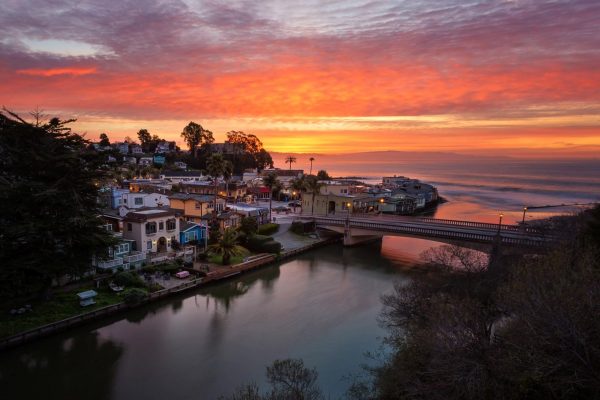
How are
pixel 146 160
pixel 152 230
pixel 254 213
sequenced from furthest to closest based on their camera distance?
pixel 146 160, pixel 254 213, pixel 152 230

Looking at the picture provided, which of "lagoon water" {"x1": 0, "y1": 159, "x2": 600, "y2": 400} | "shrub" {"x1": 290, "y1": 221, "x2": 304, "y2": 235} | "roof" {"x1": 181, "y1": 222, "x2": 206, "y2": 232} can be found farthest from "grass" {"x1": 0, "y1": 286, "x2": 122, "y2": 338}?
"shrub" {"x1": 290, "y1": 221, "x2": 304, "y2": 235}

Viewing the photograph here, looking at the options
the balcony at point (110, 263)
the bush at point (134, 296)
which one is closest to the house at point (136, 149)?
the balcony at point (110, 263)

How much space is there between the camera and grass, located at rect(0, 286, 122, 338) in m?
20.2

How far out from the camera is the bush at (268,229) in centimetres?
4642

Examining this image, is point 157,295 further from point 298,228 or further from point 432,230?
point 432,230

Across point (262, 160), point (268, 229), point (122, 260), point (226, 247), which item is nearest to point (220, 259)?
point (226, 247)

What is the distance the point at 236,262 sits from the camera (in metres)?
35.0

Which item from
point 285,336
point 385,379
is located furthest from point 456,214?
point 385,379

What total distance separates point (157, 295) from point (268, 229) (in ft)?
71.5

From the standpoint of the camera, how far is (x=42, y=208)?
21.4 metres

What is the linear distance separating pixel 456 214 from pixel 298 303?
61613mm

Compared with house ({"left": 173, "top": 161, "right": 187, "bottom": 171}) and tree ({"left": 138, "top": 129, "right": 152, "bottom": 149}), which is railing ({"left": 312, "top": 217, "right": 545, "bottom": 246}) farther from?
tree ({"left": 138, "top": 129, "right": 152, "bottom": 149})

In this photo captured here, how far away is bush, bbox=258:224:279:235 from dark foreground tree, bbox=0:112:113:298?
24374 millimetres

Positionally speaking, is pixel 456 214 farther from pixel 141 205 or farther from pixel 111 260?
pixel 111 260
